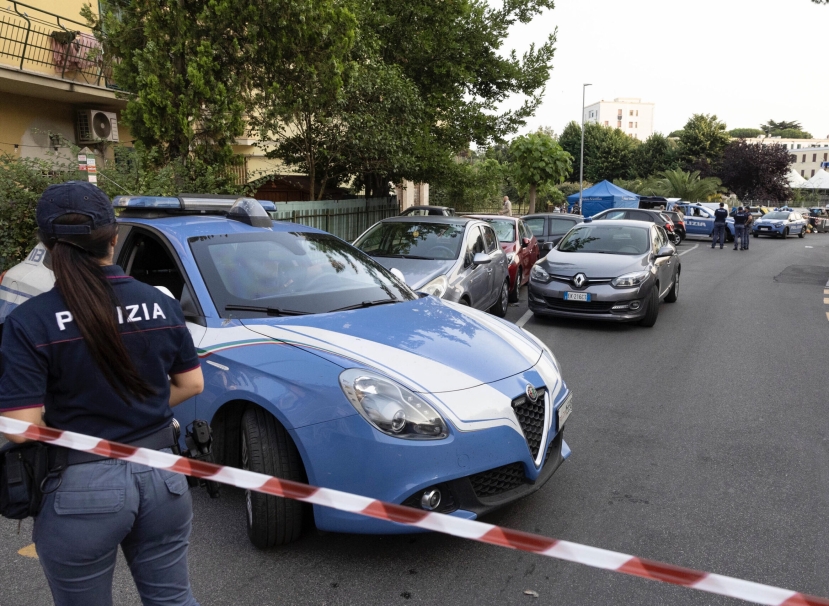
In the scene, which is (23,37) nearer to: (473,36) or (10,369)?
(473,36)

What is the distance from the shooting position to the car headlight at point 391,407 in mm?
3084

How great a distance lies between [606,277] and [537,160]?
20441mm

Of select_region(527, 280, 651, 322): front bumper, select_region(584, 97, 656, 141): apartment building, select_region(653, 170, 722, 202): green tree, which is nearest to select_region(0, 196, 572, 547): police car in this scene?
select_region(527, 280, 651, 322): front bumper

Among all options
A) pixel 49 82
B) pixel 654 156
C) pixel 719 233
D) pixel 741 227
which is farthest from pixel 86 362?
pixel 654 156

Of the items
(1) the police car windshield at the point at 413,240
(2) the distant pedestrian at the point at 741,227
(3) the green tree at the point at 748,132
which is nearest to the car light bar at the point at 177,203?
(1) the police car windshield at the point at 413,240

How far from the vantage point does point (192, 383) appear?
227 centimetres

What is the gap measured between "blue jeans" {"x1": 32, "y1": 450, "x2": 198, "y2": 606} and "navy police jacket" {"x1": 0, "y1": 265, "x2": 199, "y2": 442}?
15cm

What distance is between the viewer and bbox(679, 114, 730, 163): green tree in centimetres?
6147

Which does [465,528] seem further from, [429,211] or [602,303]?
[429,211]

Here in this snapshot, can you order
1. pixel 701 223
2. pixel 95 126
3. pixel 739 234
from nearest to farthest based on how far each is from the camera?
1. pixel 95 126
2. pixel 739 234
3. pixel 701 223

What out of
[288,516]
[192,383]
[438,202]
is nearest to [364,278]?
[288,516]

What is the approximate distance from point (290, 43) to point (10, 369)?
9042mm

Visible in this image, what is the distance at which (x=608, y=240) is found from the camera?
10.2 meters

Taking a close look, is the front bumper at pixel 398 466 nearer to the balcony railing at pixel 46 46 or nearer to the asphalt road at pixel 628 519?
the asphalt road at pixel 628 519
